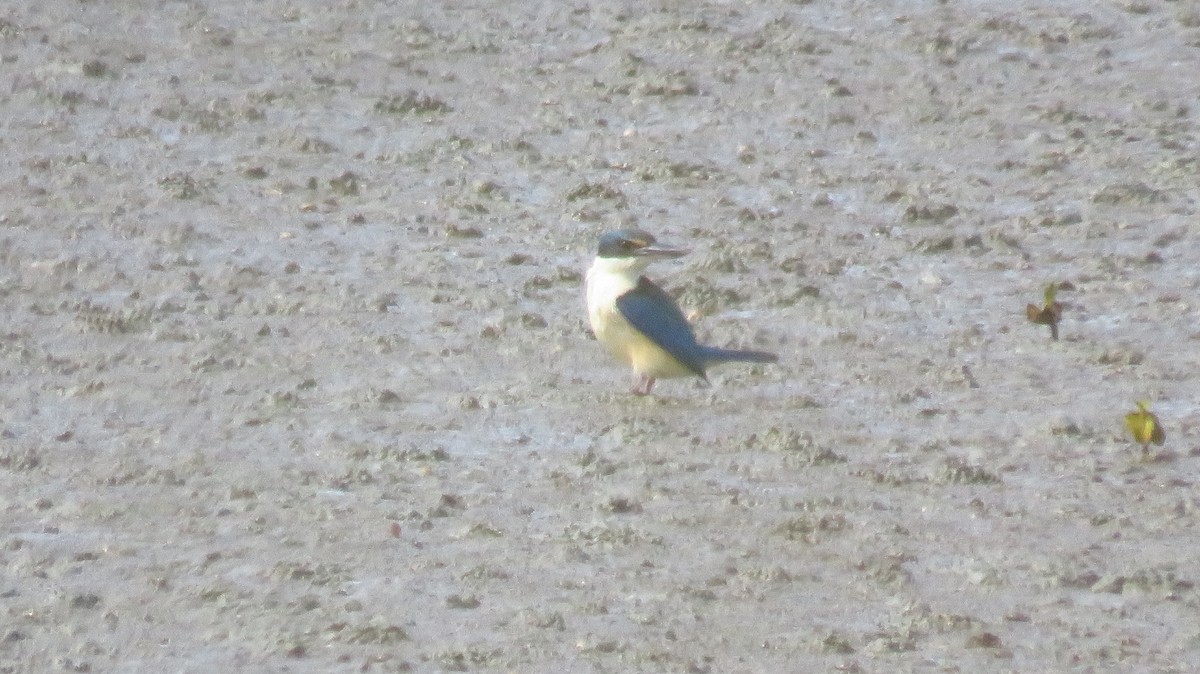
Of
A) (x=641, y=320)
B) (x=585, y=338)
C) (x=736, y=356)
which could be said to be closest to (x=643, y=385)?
(x=641, y=320)

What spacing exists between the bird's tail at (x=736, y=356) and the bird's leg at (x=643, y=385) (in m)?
0.18

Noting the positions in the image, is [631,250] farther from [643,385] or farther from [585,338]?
[643,385]

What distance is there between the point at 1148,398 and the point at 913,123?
2.97 meters

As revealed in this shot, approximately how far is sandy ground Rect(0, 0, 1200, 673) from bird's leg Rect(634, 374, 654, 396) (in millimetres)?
103

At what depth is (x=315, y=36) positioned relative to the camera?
10.5 metres

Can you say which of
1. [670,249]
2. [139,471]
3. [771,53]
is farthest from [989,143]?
[139,471]

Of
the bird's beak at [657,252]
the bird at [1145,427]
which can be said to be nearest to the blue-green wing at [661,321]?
the bird's beak at [657,252]

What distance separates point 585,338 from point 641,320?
0.48 meters

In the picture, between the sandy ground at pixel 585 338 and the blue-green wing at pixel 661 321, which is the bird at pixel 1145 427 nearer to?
the sandy ground at pixel 585 338

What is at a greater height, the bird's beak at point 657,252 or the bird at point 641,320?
the bird's beak at point 657,252

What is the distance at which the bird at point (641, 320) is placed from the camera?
6.82 meters

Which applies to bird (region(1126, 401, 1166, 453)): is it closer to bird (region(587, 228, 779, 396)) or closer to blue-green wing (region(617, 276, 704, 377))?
bird (region(587, 228, 779, 396))

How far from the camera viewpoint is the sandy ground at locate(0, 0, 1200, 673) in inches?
202

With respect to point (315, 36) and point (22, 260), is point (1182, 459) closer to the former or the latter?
point (22, 260)
